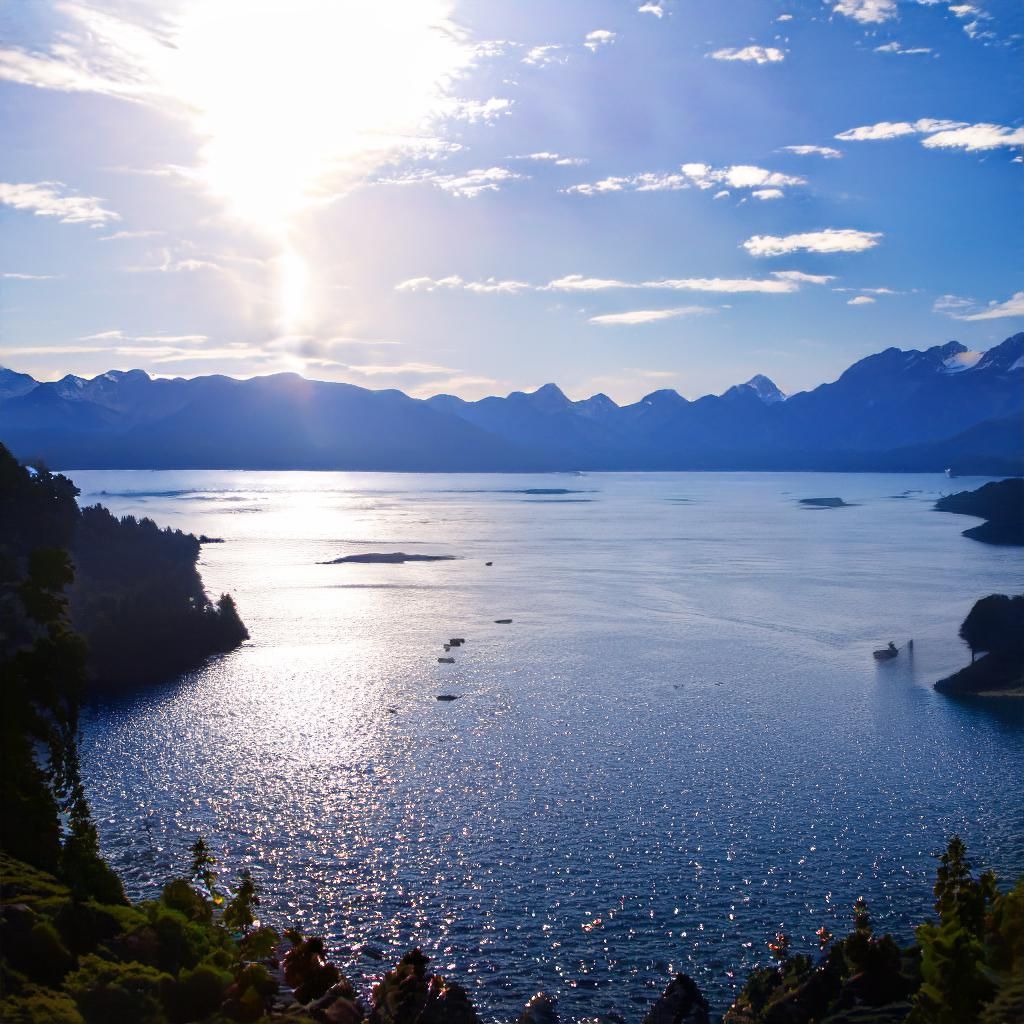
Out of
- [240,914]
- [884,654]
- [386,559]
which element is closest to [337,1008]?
[240,914]

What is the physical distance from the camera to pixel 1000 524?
137 m

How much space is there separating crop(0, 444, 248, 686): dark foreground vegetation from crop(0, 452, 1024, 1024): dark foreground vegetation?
88.8 feet

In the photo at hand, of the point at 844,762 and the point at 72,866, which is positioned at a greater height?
the point at 72,866

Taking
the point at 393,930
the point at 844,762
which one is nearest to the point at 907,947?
the point at 393,930

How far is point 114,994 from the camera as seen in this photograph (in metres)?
17.9

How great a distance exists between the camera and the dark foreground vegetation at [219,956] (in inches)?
720

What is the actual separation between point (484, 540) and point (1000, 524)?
72.0m

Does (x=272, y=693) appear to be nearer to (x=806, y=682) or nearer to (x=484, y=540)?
(x=806, y=682)

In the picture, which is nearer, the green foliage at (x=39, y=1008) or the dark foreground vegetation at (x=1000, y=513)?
the green foliage at (x=39, y=1008)

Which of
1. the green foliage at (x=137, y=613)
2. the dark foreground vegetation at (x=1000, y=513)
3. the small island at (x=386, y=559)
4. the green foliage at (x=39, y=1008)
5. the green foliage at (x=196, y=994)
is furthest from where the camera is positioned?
the dark foreground vegetation at (x=1000, y=513)

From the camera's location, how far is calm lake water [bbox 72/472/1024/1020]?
27.5 meters

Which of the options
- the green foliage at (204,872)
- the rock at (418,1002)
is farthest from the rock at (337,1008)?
the green foliage at (204,872)

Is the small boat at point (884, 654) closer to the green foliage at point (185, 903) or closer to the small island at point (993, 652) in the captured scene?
the small island at point (993, 652)

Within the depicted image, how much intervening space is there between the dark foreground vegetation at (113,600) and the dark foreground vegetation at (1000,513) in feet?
347
